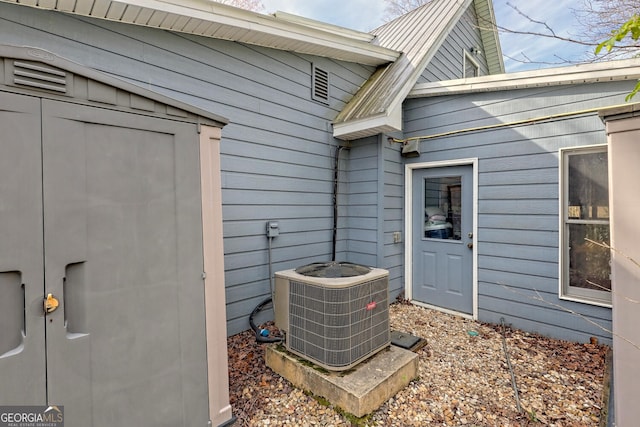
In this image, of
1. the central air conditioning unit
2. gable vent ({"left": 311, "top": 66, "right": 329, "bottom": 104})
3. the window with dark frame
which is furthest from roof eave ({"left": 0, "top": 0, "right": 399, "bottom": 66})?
the window with dark frame

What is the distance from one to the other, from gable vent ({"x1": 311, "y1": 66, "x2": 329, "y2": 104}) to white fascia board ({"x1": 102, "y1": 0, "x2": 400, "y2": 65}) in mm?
376

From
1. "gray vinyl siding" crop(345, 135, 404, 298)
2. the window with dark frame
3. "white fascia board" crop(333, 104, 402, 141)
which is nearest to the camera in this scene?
the window with dark frame

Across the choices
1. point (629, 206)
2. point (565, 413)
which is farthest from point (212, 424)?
point (629, 206)

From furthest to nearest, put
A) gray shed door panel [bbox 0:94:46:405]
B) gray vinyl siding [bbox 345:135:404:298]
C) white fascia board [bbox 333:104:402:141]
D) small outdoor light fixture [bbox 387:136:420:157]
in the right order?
small outdoor light fixture [bbox 387:136:420:157]
gray vinyl siding [bbox 345:135:404:298]
white fascia board [bbox 333:104:402:141]
gray shed door panel [bbox 0:94:46:405]

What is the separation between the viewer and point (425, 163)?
443 cm

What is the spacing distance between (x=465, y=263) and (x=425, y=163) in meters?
1.49

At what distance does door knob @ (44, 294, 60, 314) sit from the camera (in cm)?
141

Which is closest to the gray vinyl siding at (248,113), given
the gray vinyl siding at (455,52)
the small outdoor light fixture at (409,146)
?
the small outdoor light fixture at (409,146)

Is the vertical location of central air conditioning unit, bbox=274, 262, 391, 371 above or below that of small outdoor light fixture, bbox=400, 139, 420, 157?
below

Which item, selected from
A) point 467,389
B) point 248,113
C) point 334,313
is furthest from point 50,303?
point 467,389

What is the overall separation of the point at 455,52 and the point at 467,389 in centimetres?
615

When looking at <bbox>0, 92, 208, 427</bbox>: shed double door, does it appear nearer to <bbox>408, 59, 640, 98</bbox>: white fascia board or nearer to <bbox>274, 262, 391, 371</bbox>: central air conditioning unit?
<bbox>274, 262, 391, 371</bbox>: central air conditioning unit

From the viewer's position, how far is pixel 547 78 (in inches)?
133

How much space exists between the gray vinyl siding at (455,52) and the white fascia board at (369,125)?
1769 millimetres
